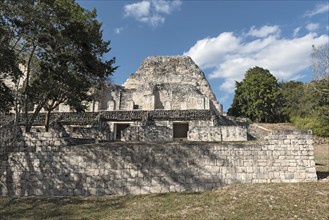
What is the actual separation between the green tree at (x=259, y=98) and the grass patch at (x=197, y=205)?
24525 mm

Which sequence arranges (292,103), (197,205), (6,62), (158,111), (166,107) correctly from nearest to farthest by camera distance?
(197,205) → (6,62) → (158,111) → (166,107) → (292,103)

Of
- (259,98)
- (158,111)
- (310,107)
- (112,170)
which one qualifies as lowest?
(112,170)

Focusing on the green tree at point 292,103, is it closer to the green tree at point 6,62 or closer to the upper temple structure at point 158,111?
the upper temple structure at point 158,111

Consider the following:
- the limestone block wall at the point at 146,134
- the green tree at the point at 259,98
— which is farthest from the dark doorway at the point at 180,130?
the green tree at the point at 259,98

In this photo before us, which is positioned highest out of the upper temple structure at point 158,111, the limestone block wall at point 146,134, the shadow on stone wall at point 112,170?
the upper temple structure at point 158,111

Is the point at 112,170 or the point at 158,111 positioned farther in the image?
the point at 158,111

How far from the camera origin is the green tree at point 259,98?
31.3m

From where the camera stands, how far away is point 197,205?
6844 mm

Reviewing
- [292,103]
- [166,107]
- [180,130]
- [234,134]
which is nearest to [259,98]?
[292,103]

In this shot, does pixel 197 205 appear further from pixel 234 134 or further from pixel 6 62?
pixel 6 62

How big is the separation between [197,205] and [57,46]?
788cm

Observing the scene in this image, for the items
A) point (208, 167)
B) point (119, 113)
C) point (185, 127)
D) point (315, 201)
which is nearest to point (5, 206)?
point (208, 167)

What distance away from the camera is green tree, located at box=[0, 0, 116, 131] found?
9.57 meters

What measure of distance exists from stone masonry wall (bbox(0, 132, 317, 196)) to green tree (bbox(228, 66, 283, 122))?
23787 mm
